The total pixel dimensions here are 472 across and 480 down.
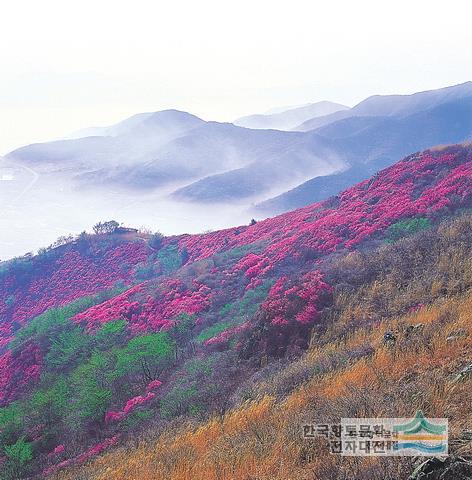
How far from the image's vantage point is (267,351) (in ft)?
47.8

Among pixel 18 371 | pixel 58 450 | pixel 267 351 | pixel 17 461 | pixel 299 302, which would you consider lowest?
pixel 18 371

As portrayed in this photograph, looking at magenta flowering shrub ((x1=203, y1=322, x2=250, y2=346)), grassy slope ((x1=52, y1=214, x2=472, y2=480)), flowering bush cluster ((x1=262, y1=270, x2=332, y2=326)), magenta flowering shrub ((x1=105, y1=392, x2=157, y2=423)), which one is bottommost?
magenta flowering shrub ((x1=105, y1=392, x2=157, y2=423))

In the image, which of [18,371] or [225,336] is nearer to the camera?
[225,336]

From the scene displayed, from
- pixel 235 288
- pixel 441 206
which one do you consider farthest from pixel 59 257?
pixel 441 206

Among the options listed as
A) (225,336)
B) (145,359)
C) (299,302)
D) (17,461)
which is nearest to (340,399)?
(299,302)

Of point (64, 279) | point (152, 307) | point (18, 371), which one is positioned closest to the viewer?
point (18, 371)

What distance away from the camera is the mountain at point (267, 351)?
21.9 ft

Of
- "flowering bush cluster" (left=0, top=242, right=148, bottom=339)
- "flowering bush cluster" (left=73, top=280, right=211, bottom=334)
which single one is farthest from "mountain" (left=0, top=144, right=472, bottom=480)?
"flowering bush cluster" (left=0, top=242, right=148, bottom=339)

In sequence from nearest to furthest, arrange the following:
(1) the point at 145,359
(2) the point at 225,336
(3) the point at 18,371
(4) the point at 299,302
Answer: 1. (4) the point at 299,302
2. (2) the point at 225,336
3. (1) the point at 145,359
4. (3) the point at 18,371

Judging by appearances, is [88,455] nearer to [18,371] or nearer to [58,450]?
[58,450]

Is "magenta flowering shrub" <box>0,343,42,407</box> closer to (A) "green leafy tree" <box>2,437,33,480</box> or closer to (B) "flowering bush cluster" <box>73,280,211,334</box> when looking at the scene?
(B) "flowering bush cluster" <box>73,280,211,334</box>

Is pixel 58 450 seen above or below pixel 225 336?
below

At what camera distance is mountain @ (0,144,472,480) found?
21.9 feet

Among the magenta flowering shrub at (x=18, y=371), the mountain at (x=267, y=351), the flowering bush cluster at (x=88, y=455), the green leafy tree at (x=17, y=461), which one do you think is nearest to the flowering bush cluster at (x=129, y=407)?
the mountain at (x=267, y=351)
